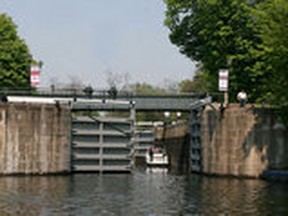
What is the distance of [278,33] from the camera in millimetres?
44844

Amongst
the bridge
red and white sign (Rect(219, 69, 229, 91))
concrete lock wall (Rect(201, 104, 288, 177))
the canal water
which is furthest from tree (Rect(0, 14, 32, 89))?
concrete lock wall (Rect(201, 104, 288, 177))

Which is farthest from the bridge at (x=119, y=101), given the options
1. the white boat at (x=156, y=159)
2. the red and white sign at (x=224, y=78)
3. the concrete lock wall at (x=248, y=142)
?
the white boat at (x=156, y=159)

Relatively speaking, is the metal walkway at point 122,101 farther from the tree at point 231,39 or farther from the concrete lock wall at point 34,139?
the tree at point 231,39

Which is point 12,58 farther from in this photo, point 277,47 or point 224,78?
point 277,47

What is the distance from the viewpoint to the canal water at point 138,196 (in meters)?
29.0

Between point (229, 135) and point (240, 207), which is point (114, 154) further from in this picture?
point (240, 207)

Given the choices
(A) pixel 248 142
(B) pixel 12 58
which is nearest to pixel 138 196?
(A) pixel 248 142

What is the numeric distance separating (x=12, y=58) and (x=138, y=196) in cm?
4767

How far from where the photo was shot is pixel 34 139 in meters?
50.1

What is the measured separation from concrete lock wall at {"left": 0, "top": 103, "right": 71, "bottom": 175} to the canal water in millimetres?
2081

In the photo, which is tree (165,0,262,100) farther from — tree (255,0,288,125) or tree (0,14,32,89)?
tree (0,14,32,89)

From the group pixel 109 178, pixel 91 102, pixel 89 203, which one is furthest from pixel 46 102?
pixel 89 203

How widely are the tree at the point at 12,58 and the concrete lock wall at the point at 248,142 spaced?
34.2 metres

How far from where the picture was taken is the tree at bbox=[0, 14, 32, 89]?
79188mm
